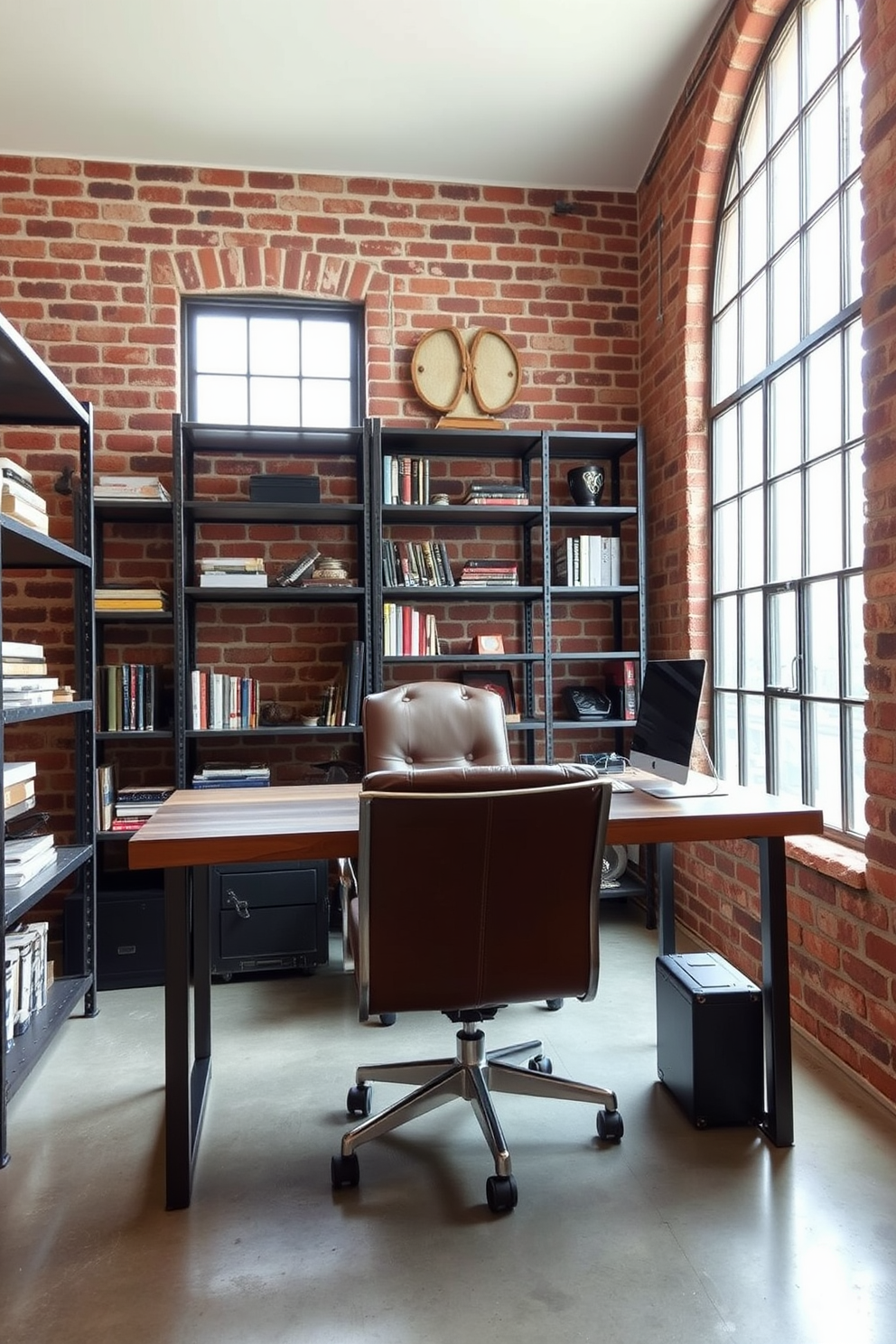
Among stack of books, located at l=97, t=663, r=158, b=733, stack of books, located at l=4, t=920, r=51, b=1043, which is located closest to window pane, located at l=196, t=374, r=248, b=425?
stack of books, located at l=97, t=663, r=158, b=733

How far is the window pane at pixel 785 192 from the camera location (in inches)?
108

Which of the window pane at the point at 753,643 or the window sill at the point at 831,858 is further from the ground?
the window pane at the point at 753,643

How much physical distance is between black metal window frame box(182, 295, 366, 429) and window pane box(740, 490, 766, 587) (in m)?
1.78

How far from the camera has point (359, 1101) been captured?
83.7 inches

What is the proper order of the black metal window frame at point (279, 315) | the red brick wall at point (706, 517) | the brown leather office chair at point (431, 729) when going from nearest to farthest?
the red brick wall at point (706, 517) < the brown leather office chair at point (431, 729) < the black metal window frame at point (279, 315)

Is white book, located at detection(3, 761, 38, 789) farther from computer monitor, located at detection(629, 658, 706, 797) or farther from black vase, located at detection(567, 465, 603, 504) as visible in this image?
black vase, located at detection(567, 465, 603, 504)

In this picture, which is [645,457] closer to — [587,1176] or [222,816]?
[222,816]

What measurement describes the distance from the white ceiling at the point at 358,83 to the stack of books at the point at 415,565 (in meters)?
1.72

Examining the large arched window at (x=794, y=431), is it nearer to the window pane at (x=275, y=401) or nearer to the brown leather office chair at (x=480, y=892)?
the brown leather office chair at (x=480, y=892)

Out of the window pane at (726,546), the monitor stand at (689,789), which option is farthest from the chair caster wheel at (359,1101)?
the window pane at (726,546)

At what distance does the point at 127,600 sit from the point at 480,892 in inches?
88.5

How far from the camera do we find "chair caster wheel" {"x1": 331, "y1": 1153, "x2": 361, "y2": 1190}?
1.82 metres

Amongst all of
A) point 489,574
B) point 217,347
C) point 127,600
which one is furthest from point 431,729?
point 217,347

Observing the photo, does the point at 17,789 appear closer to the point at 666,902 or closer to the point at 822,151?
the point at 666,902
